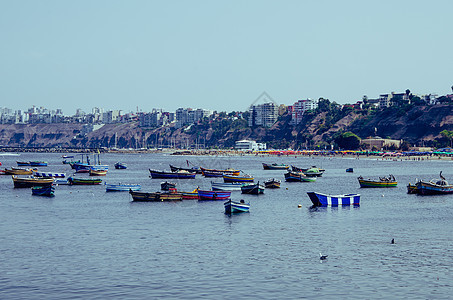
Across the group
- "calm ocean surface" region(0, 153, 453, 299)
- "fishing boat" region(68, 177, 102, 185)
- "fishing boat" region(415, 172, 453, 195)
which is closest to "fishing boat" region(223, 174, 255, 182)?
"fishing boat" region(68, 177, 102, 185)

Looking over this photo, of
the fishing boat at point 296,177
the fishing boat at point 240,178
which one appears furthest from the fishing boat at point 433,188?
the fishing boat at point 296,177

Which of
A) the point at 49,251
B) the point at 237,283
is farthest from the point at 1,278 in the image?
the point at 237,283

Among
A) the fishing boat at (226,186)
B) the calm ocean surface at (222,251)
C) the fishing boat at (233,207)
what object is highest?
the fishing boat at (226,186)

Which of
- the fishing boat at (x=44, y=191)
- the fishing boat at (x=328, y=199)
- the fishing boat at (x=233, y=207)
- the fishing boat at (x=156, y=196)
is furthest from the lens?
the fishing boat at (x=44, y=191)

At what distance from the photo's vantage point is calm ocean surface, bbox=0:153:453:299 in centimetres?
3434

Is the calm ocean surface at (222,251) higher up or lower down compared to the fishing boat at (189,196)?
lower down

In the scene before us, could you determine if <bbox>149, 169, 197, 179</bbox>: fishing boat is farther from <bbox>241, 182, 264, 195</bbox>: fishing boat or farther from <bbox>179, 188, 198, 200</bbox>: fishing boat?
<bbox>179, 188, 198, 200</bbox>: fishing boat

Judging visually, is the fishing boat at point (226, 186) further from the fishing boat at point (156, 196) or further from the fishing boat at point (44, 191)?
the fishing boat at point (44, 191)

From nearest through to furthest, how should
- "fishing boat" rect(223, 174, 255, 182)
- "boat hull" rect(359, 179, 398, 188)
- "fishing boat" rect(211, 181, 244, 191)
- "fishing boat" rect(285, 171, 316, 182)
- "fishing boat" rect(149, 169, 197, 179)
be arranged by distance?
"fishing boat" rect(211, 181, 244, 191)
"boat hull" rect(359, 179, 398, 188)
"fishing boat" rect(223, 174, 255, 182)
"fishing boat" rect(285, 171, 316, 182)
"fishing boat" rect(149, 169, 197, 179)

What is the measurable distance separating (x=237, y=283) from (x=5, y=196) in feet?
197

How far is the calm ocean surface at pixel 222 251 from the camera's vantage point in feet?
113

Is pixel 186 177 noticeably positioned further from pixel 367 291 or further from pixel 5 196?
pixel 367 291

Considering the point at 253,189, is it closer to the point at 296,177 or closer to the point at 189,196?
the point at 189,196

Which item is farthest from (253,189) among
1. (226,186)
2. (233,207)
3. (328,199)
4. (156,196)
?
(233,207)
